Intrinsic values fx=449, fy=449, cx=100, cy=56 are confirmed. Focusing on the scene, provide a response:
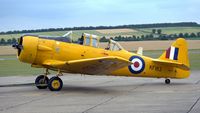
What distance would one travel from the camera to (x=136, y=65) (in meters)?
17.1

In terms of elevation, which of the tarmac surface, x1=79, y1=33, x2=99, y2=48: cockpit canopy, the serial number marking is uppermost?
x1=79, y1=33, x2=99, y2=48: cockpit canopy

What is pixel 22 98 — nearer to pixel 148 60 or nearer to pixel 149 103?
pixel 149 103

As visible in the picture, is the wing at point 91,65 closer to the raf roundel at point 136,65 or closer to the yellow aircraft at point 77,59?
the yellow aircraft at point 77,59

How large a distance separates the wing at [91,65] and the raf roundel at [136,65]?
121 centimetres

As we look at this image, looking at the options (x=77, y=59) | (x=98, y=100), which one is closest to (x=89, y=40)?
(x=77, y=59)

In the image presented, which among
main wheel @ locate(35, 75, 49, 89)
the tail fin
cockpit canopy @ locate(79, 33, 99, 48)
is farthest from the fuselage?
the tail fin

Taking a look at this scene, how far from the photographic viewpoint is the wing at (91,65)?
14797mm

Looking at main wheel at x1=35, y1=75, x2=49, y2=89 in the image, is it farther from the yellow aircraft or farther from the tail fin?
the tail fin

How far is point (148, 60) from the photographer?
17547mm

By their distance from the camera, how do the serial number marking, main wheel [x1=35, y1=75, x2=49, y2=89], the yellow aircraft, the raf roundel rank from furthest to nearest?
the serial number marking, the raf roundel, main wheel [x1=35, y1=75, x2=49, y2=89], the yellow aircraft

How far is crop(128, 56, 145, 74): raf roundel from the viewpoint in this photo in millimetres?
17042

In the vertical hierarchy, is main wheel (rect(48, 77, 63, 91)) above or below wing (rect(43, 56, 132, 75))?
below

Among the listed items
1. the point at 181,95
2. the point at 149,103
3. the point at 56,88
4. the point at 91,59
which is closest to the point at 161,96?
the point at 181,95

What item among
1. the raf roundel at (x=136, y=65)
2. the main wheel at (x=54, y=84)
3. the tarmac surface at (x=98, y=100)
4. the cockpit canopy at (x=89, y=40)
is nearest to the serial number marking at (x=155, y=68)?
the raf roundel at (x=136, y=65)
